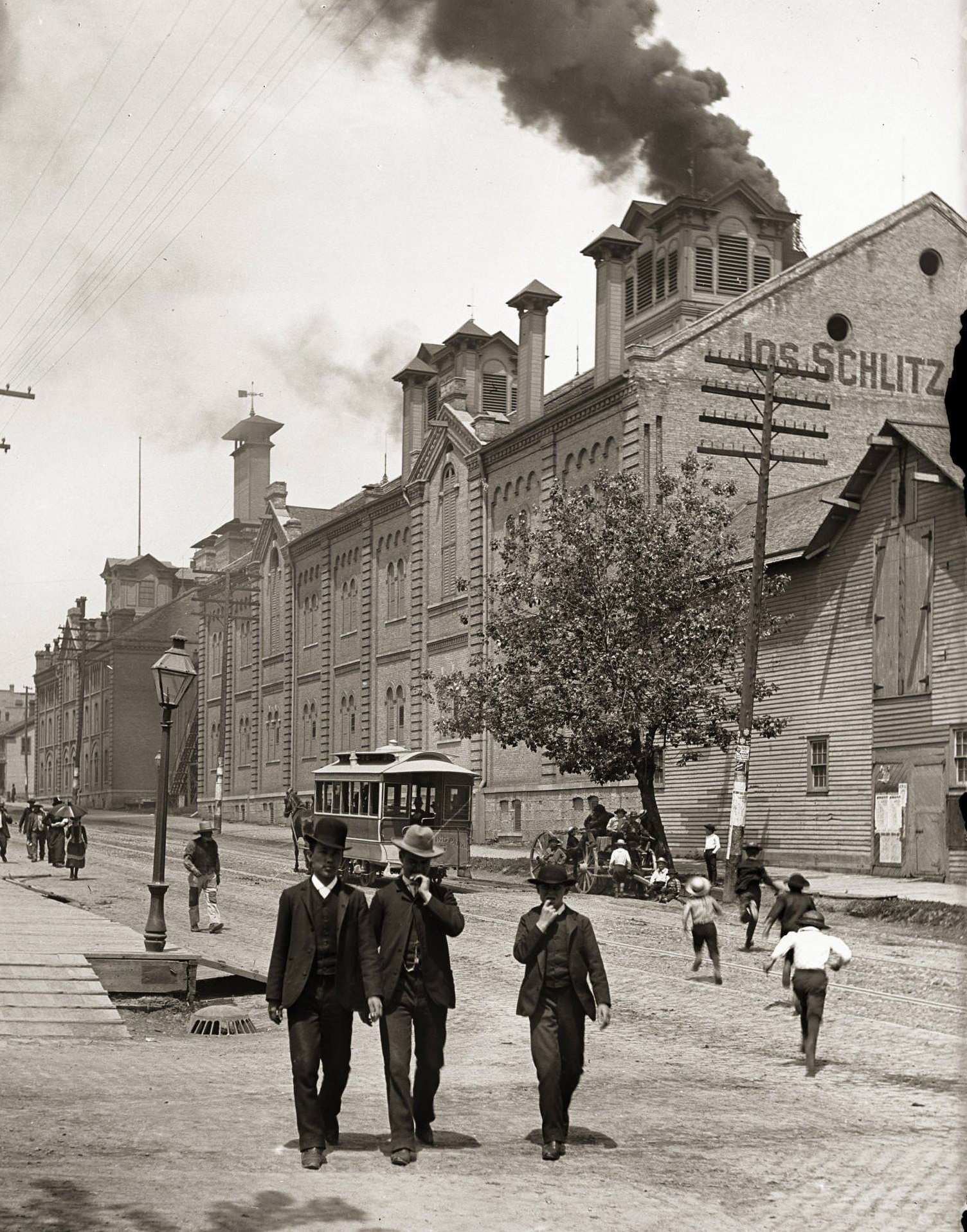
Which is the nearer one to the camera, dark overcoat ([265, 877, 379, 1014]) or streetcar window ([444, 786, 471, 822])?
dark overcoat ([265, 877, 379, 1014])

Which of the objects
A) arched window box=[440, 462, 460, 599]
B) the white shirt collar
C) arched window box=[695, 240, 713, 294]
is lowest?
the white shirt collar

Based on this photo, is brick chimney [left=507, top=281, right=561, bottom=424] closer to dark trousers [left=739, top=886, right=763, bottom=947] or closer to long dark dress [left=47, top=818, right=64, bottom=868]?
long dark dress [left=47, top=818, right=64, bottom=868]

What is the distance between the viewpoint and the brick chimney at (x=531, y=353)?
1938 inches

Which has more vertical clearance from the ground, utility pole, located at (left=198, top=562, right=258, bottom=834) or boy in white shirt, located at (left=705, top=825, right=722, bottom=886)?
utility pole, located at (left=198, top=562, right=258, bottom=834)

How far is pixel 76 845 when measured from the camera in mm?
34438

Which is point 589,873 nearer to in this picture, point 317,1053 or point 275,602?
point 317,1053

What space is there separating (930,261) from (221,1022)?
3514cm

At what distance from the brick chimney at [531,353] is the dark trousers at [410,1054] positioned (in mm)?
40252

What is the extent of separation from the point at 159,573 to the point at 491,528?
62097 mm

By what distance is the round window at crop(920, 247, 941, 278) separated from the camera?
44.4m

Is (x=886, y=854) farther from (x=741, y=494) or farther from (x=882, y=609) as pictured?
(x=741, y=494)

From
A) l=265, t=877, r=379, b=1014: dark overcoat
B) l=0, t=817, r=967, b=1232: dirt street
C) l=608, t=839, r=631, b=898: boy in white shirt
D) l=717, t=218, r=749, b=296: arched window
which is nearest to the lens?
l=0, t=817, r=967, b=1232: dirt street

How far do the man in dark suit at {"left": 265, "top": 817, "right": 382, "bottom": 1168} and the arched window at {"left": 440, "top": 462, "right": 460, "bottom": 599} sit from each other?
44160mm

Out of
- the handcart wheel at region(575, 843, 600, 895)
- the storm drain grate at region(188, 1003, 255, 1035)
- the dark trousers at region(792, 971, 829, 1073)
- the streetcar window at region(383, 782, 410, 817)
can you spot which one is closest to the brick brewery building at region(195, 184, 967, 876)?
the handcart wheel at region(575, 843, 600, 895)
